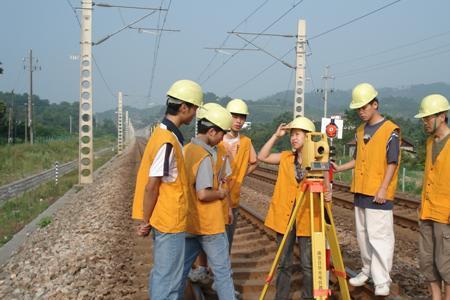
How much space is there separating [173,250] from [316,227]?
1.24 m

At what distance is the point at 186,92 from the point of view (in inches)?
153

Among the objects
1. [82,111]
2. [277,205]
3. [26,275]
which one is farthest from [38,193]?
[277,205]

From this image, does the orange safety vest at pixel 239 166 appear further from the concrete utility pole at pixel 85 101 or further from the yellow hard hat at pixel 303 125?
the concrete utility pole at pixel 85 101

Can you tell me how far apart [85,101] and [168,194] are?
16.4 meters

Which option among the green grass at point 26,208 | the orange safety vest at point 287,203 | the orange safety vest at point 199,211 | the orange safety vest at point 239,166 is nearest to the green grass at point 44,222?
the green grass at point 26,208

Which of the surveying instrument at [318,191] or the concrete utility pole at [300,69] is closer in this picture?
the surveying instrument at [318,191]

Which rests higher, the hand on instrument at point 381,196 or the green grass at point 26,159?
the hand on instrument at point 381,196

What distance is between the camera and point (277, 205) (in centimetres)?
489

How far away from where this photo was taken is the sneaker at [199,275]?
5.22 m

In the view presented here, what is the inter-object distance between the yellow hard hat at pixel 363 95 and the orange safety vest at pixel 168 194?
2024mm

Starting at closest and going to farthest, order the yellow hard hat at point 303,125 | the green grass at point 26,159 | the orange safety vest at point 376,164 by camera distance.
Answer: the yellow hard hat at point 303,125 → the orange safety vest at point 376,164 → the green grass at point 26,159

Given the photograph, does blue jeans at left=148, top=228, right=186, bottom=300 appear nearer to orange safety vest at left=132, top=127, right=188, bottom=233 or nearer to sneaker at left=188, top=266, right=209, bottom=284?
orange safety vest at left=132, top=127, right=188, bottom=233

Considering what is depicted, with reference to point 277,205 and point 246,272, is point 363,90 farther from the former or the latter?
point 246,272

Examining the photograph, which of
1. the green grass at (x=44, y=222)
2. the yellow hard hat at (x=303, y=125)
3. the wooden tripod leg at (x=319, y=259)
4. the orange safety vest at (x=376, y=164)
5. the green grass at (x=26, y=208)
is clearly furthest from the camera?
the green grass at (x=26, y=208)
